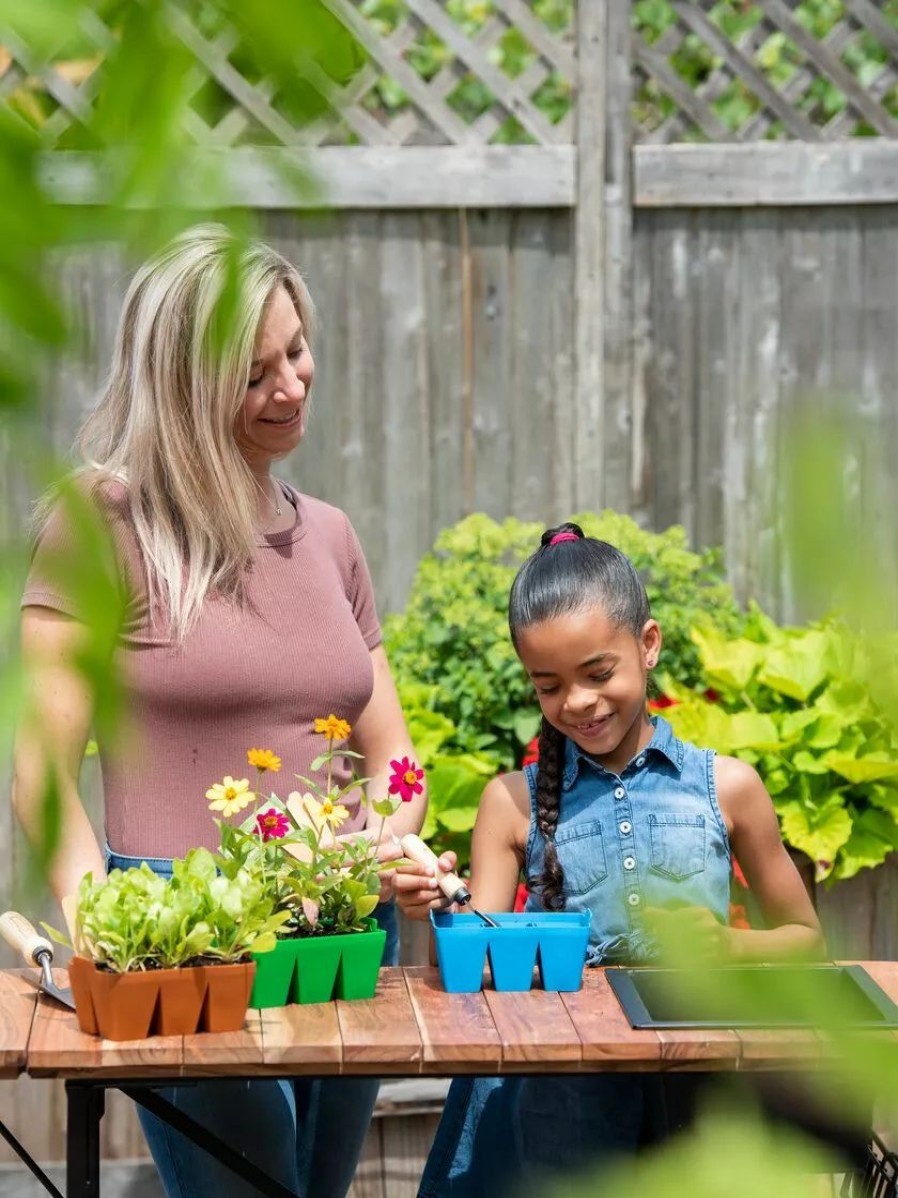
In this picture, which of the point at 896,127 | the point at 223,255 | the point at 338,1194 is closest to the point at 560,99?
the point at 896,127

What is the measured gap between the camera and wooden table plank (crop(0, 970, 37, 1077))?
1818 mm

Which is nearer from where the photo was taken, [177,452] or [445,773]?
[177,452]

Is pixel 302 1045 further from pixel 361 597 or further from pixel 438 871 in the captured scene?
pixel 361 597

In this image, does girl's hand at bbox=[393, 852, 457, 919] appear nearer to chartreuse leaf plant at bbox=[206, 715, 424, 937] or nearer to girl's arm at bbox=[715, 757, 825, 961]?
chartreuse leaf plant at bbox=[206, 715, 424, 937]

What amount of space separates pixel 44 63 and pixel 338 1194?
7.23 feet

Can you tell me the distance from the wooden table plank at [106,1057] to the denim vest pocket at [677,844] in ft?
2.48

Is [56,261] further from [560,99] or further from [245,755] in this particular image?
[560,99]

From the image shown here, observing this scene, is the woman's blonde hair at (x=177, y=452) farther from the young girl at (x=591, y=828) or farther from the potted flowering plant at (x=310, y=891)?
the young girl at (x=591, y=828)

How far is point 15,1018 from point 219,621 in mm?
561

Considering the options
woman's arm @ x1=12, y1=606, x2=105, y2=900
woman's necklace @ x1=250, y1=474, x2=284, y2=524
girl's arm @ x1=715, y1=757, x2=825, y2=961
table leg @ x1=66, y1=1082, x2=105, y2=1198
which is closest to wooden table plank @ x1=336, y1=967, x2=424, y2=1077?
table leg @ x1=66, y1=1082, x2=105, y2=1198

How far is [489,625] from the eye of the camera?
3748mm

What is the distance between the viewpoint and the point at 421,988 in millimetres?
2082

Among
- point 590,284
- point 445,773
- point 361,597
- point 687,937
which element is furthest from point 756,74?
point 687,937

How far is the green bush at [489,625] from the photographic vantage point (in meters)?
3.72
